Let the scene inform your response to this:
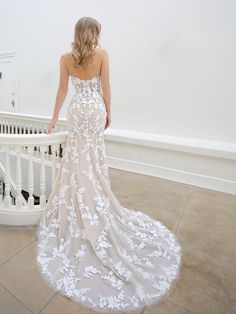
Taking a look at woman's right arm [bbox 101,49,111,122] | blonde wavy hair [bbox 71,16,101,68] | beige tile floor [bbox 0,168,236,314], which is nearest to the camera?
beige tile floor [bbox 0,168,236,314]

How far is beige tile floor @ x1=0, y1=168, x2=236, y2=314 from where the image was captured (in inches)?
47.0

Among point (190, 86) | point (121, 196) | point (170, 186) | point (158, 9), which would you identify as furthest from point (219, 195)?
point (158, 9)

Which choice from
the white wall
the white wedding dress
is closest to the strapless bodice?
the white wedding dress

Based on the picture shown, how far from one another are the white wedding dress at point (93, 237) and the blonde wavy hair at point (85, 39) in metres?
0.15

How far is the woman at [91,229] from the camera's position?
1288mm

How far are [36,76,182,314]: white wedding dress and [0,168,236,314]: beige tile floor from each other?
Answer: 0.06 metres

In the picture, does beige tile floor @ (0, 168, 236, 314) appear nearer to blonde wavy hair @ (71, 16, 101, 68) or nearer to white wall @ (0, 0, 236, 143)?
white wall @ (0, 0, 236, 143)

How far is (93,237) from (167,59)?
2.73m

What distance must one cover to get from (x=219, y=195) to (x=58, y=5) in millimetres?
4304

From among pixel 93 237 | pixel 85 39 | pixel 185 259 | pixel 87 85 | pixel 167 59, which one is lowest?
pixel 185 259

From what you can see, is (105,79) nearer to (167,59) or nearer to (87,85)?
(87,85)

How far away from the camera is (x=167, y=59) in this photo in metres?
3.18

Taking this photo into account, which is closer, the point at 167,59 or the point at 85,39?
the point at 85,39

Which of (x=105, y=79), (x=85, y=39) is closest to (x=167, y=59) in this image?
(x=105, y=79)
